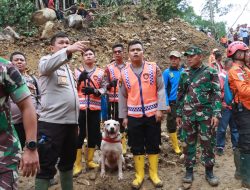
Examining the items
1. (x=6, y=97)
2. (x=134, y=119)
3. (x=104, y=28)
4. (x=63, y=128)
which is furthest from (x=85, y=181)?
(x=104, y=28)

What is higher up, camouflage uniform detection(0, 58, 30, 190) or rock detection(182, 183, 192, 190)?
camouflage uniform detection(0, 58, 30, 190)

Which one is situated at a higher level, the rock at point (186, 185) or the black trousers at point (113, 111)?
the black trousers at point (113, 111)

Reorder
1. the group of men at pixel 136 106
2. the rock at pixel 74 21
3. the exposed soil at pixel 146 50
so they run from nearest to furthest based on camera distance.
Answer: the group of men at pixel 136 106
the exposed soil at pixel 146 50
the rock at pixel 74 21

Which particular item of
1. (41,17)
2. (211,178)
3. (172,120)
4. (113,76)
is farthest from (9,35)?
(211,178)

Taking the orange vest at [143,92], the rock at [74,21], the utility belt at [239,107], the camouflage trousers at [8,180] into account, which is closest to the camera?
the camouflage trousers at [8,180]

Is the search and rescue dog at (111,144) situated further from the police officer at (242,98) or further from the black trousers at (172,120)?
the police officer at (242,98)

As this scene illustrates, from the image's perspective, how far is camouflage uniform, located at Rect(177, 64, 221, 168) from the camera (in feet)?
17.3

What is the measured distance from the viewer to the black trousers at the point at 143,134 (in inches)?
211

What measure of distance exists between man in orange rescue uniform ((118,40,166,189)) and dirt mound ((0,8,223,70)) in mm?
6162

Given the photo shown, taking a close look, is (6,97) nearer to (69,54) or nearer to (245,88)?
(69,54)

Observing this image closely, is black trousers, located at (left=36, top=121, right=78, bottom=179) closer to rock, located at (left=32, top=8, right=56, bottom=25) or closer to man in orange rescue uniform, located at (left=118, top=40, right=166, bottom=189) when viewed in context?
man in orange rescue uniform, located at (left=118, top=40, right=166, bottom=189)

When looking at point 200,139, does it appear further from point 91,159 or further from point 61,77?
point 61,77

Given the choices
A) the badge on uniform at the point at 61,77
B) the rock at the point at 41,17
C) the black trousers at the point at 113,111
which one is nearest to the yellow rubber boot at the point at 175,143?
the black trousers at the point at 113,111

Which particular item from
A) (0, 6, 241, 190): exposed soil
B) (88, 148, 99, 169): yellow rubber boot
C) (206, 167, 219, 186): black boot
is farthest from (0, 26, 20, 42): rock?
(206, 167, 219, 186): black boot
